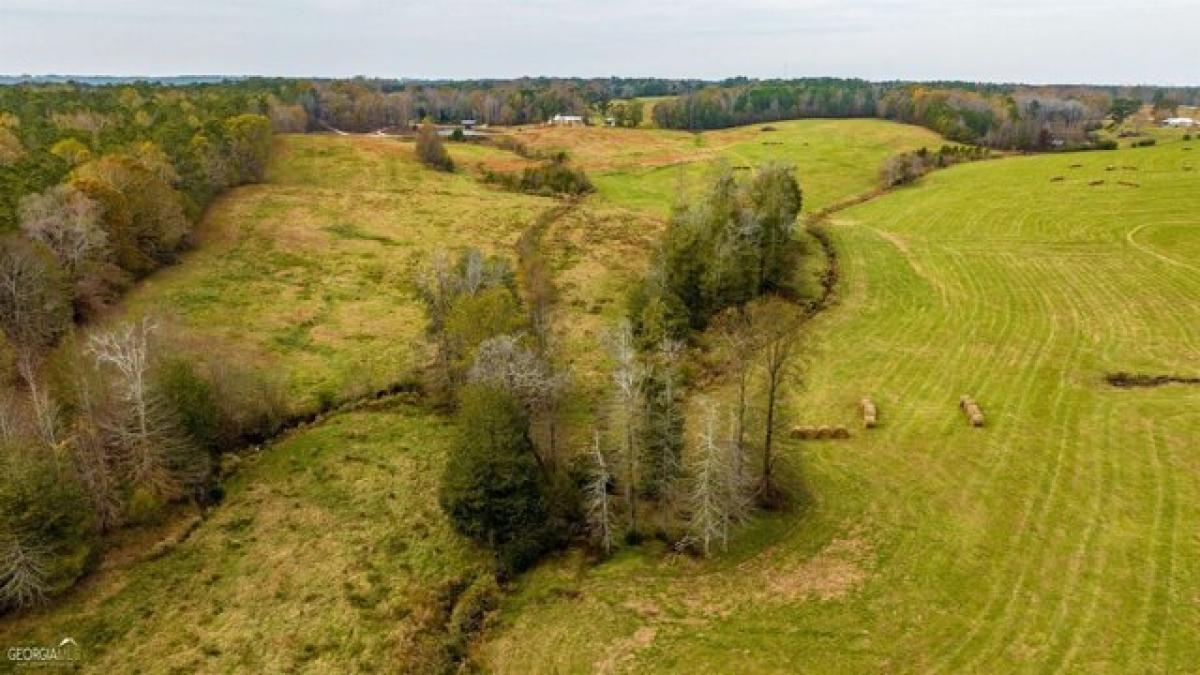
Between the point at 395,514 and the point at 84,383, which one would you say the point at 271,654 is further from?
the point at 84,383

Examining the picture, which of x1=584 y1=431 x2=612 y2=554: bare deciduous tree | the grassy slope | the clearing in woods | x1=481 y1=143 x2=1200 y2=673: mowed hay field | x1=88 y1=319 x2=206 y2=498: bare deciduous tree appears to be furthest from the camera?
x1=88 y1=319 x2=206 y2=498: bare deciduous tree

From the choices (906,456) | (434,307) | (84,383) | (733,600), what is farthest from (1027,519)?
(84,383)

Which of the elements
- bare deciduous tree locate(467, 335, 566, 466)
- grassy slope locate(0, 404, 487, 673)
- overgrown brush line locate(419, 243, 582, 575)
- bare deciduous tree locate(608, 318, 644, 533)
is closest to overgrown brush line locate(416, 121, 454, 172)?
overgrown brush line locate(419, 243, 582, 575)

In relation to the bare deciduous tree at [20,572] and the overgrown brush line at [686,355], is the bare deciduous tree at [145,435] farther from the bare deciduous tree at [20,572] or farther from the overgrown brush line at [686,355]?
the overgrown brush line at [686,355]

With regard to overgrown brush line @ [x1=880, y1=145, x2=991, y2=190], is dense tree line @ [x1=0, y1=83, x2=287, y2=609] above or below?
below

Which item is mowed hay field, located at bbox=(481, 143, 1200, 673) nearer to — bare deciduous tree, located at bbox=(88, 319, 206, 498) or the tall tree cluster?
the tall tree cluster
